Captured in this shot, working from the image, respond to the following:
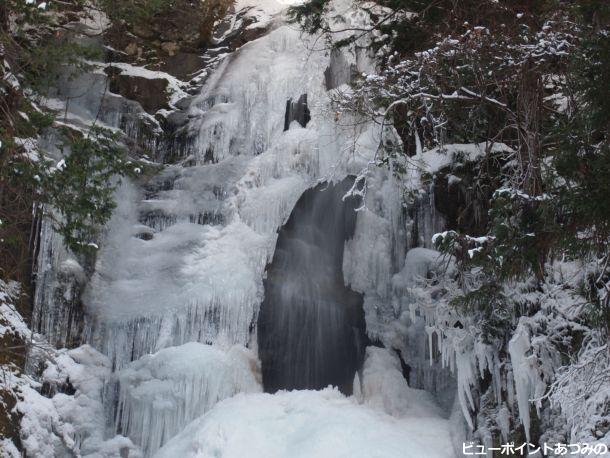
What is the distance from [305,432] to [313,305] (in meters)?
2.63

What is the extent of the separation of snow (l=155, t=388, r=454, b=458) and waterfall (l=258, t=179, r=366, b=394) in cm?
95

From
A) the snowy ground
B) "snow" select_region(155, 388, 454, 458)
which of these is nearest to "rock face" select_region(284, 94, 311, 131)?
the snowy ground

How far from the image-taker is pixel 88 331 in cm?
953

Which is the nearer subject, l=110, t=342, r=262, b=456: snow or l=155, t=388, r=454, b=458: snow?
l=155, t=388, r=454, b=458: snow

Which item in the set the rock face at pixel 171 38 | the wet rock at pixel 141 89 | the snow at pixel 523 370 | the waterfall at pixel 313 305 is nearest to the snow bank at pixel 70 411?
the waterfall at pixel 313 305

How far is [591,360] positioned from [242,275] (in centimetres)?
549

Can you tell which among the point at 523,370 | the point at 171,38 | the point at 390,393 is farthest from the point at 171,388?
the point at 171,38

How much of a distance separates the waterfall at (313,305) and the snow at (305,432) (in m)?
0.95

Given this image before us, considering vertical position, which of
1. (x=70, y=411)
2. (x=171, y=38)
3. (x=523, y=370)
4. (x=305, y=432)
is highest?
(x=171, y=38)

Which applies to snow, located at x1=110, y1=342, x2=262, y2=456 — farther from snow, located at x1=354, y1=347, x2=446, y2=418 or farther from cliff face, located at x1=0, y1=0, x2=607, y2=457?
snow, located at x1=354, y1=347, x2=446, y2=418

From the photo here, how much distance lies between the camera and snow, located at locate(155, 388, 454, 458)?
7.41m

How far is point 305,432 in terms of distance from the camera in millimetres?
7785

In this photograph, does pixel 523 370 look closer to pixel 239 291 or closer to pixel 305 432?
pixel 305 432

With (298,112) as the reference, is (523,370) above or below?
below
